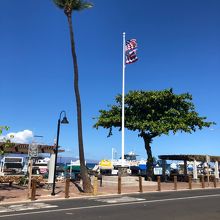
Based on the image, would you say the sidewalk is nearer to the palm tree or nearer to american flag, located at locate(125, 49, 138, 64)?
the palm tree

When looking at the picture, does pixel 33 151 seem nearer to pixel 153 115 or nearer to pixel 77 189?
pixel 77 189

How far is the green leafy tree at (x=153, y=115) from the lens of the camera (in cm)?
3438

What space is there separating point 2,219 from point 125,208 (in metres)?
5.31

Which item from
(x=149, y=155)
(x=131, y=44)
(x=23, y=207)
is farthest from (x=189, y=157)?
(x=23, y=207)

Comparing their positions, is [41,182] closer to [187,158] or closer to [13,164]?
[187,158]

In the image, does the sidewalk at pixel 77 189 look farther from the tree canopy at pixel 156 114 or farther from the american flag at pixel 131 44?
the american flag at pixel 131 44

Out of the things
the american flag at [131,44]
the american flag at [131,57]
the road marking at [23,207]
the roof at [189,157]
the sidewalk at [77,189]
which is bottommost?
the road marking at [23,207]

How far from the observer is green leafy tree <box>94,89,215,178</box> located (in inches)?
1353

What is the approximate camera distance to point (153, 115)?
35.5 meters

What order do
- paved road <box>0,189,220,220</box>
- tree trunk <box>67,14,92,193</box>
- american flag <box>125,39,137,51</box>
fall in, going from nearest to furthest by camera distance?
paved road <box>0,189,220,220</box>, tree trunk <box>67,14,92,193</box>, american flag <box>125,39,137,51</box>

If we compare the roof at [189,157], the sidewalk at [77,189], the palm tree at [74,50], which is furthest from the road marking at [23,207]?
the roof at [189,157]

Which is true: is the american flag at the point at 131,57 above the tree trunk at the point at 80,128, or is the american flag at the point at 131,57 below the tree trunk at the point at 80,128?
above

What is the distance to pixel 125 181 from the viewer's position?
1204 inches

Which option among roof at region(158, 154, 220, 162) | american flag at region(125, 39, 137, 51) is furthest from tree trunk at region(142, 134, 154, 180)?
american flag at region(125, 39, 137, 51)
